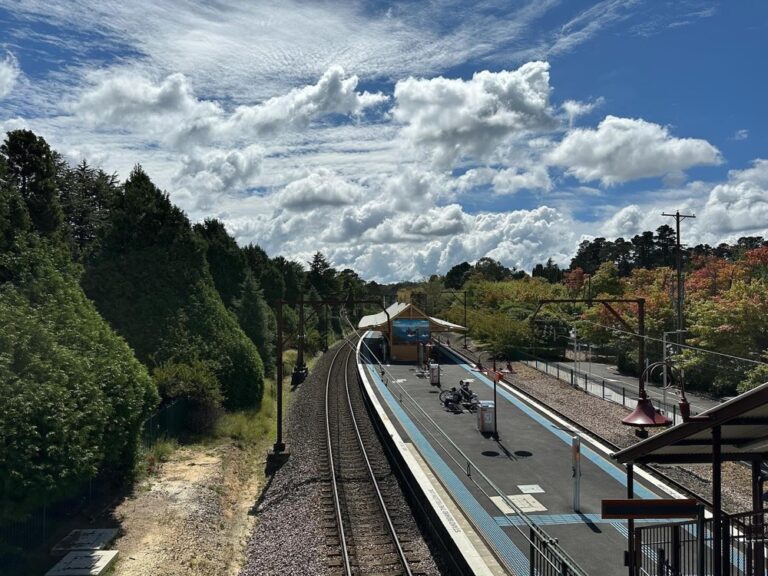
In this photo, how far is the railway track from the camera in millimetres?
12484

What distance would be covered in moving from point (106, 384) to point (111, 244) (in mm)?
12324

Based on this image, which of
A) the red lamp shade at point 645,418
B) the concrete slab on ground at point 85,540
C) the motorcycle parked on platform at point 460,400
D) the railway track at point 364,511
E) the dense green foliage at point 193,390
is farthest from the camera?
the motorcycle parked on platform at point 460,400

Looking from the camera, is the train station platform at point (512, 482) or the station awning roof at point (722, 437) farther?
the train station platform at point (512, 482)

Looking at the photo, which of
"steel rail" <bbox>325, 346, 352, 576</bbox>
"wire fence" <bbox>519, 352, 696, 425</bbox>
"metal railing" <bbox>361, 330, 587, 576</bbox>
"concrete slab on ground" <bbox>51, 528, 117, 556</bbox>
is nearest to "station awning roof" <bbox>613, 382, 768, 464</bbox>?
"metal railing" <bbox>361, 330, 587, 576</bbox>

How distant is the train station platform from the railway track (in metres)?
0.96

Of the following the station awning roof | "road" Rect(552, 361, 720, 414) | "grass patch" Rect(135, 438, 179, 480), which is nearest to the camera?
the station awning roof

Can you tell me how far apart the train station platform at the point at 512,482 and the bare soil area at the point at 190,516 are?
16.8 feet

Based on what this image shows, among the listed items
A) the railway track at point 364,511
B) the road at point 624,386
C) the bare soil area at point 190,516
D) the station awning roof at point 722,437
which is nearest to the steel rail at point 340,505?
the railway track at point 364,511

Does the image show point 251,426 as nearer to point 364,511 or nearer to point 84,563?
point 364,511

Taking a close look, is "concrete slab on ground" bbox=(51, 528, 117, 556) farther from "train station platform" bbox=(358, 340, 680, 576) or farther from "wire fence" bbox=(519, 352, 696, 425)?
"wire fence" bbox=(519, 352, 696, 425)

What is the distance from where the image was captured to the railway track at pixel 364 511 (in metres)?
12.5

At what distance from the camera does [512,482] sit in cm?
1616

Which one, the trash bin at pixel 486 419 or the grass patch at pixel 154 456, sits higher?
the trash bin at pixel 486 419

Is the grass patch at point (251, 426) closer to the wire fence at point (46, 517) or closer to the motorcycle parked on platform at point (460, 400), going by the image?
the wire fence at point (46, 517)
